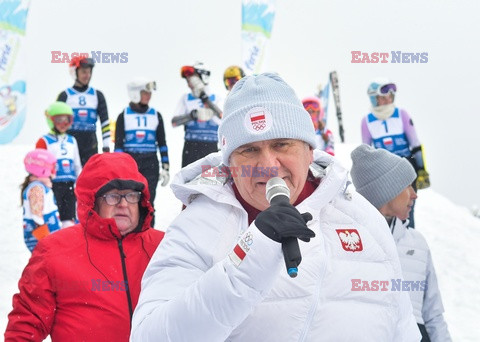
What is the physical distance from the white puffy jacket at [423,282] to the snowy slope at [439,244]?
3529 mm

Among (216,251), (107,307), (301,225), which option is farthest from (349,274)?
(107,307)

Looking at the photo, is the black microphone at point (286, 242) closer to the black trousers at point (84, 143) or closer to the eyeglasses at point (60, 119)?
the eyeglasses at point (60, 119)

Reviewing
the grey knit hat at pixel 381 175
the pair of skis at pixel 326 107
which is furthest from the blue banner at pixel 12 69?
the grey knit hat at pixel 381 175

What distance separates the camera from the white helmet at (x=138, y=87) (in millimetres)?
8617

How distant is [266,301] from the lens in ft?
5.38

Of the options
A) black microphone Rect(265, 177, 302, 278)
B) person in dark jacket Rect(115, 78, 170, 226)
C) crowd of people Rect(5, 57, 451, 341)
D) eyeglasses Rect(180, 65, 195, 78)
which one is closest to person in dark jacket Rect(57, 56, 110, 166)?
person in dark jacket Rect(115, 78, 170, 226)

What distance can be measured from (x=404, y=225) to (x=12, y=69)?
8267 mm

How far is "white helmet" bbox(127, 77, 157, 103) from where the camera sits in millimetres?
8617

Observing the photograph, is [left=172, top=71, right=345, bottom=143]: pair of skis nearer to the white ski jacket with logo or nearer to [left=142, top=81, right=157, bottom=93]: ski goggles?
[left=142, top=81, right=157, bottom=93]: ski goggles

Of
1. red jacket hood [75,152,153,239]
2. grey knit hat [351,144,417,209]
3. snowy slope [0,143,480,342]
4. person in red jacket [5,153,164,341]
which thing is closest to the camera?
person in red jacket [5,153,164,341]

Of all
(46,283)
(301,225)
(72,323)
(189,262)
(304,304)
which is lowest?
(72,323)

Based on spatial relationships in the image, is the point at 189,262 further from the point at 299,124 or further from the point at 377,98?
the point at 377,98

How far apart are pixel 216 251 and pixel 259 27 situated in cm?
1147

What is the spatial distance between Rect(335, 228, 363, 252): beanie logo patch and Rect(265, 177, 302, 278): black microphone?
1.33 feet
